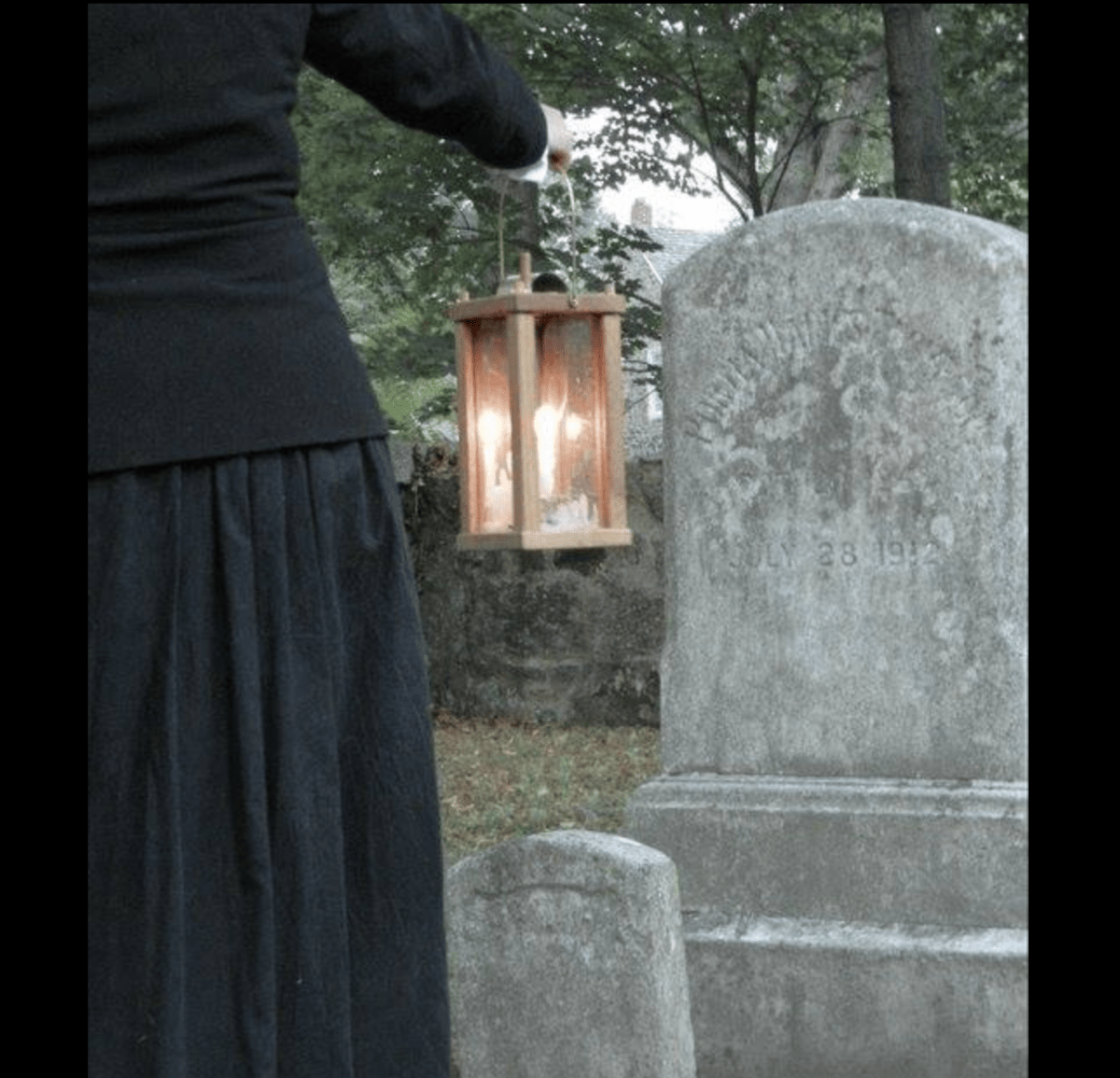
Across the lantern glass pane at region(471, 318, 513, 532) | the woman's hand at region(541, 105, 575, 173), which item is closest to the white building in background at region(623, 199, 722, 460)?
the lantern glass pane at region(471, 318, 513, 532)

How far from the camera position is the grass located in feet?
23.5

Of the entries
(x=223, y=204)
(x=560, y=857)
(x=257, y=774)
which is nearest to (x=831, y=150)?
(x=560, y=857)

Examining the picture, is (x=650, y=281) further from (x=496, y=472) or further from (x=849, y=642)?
(x=496, y=472)

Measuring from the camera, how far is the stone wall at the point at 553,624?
9062 millimetres

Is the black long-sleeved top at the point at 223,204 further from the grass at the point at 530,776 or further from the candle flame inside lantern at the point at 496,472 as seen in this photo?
the grass at the point at 530,776

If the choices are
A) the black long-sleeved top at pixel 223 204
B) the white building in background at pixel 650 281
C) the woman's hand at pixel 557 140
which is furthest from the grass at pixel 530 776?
the black long-sleeved top at pixel 223 204

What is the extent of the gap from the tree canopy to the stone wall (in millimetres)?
1069

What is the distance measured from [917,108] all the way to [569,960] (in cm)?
434

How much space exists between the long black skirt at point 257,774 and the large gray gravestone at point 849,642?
2178 millimetres

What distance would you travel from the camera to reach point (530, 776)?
7.98 meters

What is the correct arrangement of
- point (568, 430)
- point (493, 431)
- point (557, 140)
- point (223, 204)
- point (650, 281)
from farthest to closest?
point (650, 281), point (493, 431), point (568, 430), point (557, 140), point (223, 204)
